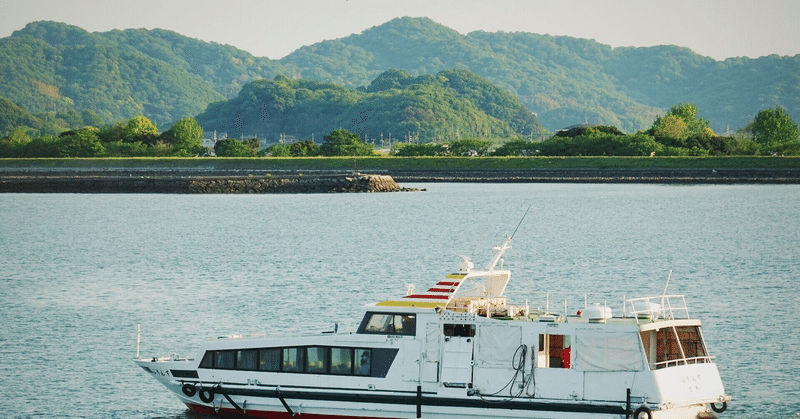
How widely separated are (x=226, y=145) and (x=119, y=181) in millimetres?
51285

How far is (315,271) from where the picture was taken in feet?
174

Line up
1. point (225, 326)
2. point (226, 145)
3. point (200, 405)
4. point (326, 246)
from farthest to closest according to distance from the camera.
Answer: point (226, 145)
point (326, 246)
point (225, 326)
point (200, 405)

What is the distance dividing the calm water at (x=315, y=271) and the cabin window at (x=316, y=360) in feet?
13.8

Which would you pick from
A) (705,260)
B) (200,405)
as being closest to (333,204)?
(705,260)

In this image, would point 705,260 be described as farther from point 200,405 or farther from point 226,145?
point 226,145

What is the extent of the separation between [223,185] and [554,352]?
4197 inches

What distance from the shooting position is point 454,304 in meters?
23.9

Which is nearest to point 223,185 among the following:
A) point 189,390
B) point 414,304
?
point 189,390

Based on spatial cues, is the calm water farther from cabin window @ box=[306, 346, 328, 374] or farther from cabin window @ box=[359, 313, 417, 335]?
cabin window @ box=[306, 346, 328, 374]

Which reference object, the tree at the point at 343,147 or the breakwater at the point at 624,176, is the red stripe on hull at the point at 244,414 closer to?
the breakwater at the point at 624,176

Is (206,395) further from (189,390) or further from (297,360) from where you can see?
(297,360)

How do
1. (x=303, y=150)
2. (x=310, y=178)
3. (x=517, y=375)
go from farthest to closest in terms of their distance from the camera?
(x=303, y=150) → (x=310, y=178) → (x=517, y=375)

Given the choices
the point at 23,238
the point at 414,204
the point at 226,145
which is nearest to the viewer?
the point at 23,238

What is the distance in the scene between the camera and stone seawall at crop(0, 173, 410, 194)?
12562 cm
